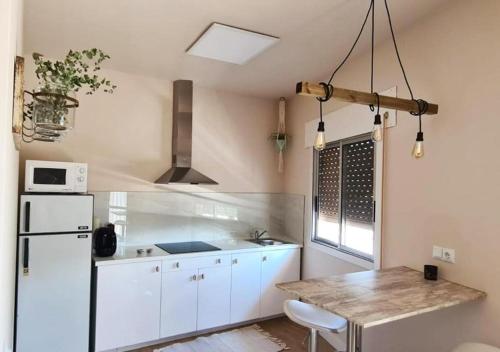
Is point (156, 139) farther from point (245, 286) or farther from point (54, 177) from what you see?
point (245, 286)

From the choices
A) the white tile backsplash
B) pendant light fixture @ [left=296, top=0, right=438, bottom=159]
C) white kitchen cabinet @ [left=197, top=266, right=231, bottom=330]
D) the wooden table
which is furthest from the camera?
the white tile backsplash

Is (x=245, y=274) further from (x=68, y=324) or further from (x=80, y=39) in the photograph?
(x=80, y=39)

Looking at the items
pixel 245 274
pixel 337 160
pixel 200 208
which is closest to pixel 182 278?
→ pixel 245 274

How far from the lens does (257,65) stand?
127 inches

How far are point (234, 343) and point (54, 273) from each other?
172 cm

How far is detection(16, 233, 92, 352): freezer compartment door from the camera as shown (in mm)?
2484

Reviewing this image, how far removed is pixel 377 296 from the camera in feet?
5.99

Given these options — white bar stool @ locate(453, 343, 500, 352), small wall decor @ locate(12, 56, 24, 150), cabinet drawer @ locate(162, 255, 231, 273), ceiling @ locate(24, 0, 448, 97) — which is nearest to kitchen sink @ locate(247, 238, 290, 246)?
cabinet drawer @ locate(162, 255, 231, 273)

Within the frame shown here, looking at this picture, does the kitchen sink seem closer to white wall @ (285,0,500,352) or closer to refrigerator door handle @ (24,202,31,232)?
white wall @ (285,0,500,352)

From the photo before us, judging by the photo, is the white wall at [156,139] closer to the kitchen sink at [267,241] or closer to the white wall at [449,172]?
the kitchen sink at [267,241]

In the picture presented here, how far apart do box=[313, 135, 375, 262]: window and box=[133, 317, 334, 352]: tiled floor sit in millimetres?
948

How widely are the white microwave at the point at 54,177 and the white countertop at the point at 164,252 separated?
660 millimetres

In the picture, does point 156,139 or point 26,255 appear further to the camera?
point 156,139

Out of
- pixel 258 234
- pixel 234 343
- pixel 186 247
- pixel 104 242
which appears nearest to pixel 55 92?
pixel 104 242
